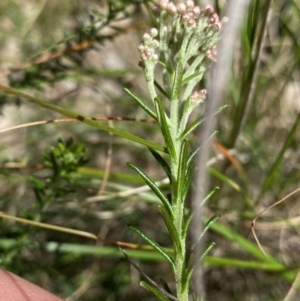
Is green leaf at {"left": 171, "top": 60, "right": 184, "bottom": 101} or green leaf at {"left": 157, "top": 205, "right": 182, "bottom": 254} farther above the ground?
green leaf at {"left": 171, "top": 60, "right": 184, "bottom": 101}

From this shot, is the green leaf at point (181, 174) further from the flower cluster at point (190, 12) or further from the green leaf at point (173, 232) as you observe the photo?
the flower cluster at point (190, 12)

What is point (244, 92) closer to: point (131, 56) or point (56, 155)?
point (56, 155)

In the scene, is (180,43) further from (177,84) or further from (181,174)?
(181,174)

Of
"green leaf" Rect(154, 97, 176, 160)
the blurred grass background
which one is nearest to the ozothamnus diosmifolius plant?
"green leaf" Rect(154, 97, 176, 160)

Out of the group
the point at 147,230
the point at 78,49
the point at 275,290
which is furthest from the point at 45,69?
the point at 275,290

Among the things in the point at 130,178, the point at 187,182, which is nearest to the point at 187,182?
the point at 187,182

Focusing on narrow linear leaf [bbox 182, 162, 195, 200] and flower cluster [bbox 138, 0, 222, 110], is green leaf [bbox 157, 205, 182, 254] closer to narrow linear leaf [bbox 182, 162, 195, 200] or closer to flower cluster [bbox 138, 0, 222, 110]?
narrow linear leaf [bbox 182, 162, 195, 200]

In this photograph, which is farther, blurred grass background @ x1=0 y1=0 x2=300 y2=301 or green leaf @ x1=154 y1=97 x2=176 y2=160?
blurred grass background @ x1=0 y1=0 x2=300 y2=301
